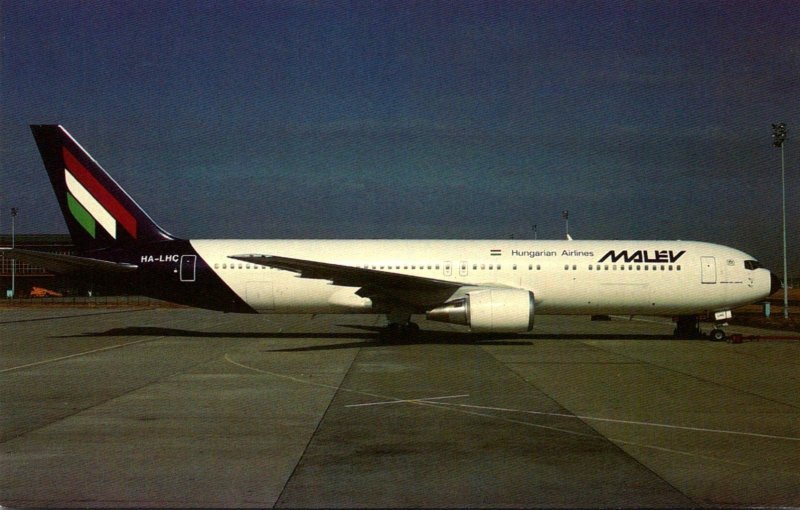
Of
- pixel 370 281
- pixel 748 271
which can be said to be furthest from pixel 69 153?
pixel 748 271

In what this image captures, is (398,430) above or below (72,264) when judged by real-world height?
below

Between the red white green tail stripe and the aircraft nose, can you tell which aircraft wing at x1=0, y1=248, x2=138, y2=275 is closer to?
the red white green tail stripe

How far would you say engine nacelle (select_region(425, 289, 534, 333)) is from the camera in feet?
56.0

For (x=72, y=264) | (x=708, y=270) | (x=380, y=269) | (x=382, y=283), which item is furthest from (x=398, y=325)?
(x=72, y=264)

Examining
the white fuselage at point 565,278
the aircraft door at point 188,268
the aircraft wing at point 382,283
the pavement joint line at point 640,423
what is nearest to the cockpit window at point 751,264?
the white fuselage at point 565,278

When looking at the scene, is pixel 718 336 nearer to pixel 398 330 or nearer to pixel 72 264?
pixel 398 330

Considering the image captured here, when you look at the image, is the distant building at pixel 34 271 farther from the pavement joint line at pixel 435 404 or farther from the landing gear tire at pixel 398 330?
the pavement joint line at pixel 435 404

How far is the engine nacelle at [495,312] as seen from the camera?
56.0 feet

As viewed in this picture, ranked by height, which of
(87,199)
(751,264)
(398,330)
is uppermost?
(87,199)

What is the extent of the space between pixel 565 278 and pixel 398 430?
42.6ft

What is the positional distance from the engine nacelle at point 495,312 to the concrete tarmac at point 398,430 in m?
1.41

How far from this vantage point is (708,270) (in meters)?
19.8

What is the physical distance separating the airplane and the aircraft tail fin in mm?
32

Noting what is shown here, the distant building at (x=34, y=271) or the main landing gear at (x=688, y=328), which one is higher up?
the distant building at (x=34, y=271)
